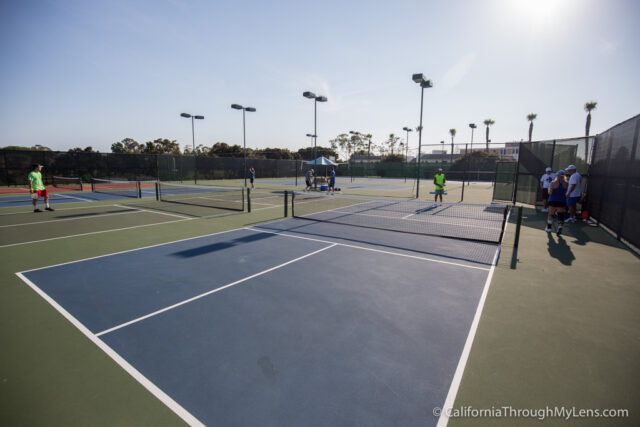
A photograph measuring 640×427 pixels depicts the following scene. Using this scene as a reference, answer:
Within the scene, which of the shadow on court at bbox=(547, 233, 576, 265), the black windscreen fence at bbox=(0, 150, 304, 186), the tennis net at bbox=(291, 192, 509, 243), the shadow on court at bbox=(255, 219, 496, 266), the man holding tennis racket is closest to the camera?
Answer: the shadow on court at bbox=(547, 233, 576, 265)

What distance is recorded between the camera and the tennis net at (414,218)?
9655 millimetres

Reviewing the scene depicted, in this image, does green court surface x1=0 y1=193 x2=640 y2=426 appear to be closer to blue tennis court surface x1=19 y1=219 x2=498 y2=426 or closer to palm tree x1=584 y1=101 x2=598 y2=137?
blue tennis court surface x1=19 y1=219 x2=498 y2=426

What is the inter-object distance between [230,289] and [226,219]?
679cm

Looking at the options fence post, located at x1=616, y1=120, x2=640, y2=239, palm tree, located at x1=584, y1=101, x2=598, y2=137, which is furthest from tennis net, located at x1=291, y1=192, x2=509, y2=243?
palm tree, located at x1=584, y1=101, x2=598, y2=137

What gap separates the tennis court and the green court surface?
7.6 inches

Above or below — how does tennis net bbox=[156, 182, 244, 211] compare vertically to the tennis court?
above

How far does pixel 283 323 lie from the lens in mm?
4062

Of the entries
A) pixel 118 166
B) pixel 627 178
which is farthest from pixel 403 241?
pixel 118 166

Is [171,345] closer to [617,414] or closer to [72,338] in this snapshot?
[72,338]

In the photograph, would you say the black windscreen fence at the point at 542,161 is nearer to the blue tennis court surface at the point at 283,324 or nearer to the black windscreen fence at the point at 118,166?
the blue tennis court surface at the point at 283,324

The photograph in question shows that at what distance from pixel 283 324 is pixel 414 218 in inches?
369

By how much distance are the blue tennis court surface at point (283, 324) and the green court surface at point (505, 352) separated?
0.21m

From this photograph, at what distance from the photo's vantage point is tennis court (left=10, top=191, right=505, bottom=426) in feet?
9.13

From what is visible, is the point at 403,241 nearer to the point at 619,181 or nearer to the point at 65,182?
the point at 619,181
